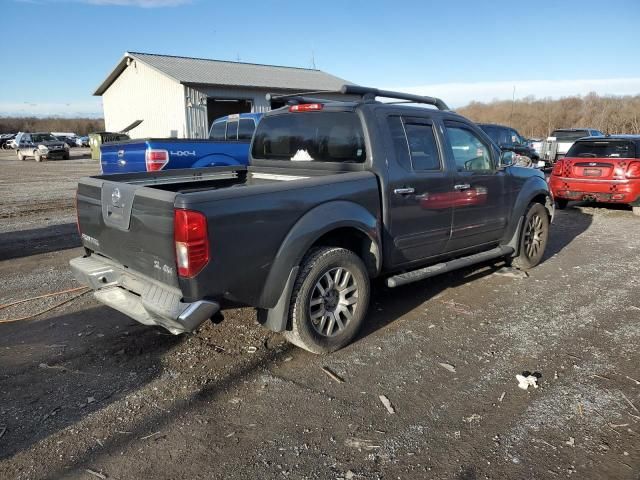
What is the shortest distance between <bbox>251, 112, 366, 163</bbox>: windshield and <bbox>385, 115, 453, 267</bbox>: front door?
0.34 metres

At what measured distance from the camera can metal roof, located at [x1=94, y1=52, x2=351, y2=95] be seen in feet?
82.0

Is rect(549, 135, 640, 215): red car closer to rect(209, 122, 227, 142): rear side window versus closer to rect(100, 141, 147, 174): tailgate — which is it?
rect(209, 122, 227, 142): rear side window

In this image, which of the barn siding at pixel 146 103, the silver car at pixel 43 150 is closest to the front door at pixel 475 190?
the barn siding at pixel 146 103

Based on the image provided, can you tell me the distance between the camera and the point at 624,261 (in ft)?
22.3

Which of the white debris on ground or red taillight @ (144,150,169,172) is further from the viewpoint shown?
red taillight @ (144,150,169,172)

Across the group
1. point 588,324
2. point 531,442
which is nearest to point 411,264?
point 588,324

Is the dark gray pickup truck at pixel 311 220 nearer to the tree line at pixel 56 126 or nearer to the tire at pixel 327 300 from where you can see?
the tire at pixel 327 300

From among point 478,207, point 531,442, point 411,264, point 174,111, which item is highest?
point 174,111

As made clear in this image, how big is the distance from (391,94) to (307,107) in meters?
0.82

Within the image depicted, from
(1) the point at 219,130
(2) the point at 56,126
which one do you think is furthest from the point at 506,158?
(2) the point at 56,126

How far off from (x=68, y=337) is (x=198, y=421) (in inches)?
72.2

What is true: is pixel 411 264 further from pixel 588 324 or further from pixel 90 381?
pixel 90 381

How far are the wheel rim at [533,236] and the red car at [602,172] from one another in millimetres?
4556

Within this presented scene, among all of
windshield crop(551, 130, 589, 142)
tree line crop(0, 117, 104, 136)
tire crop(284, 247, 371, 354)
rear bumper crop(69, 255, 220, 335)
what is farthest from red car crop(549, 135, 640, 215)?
tree line crop(0, 117, 104, 136)
